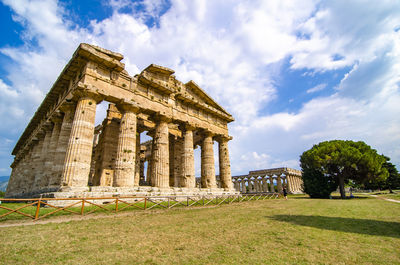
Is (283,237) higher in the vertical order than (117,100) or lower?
lower

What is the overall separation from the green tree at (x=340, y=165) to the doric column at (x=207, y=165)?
16.3 meters

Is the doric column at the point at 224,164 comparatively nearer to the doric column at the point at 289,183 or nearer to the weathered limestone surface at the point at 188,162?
the weathered limestone surface at the point at 188,162

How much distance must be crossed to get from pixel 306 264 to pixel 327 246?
59.9 inches

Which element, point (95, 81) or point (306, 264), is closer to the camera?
point (306, 264)

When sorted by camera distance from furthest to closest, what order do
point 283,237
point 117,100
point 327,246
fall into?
1. point 117,100
2. point 283,237
3. point 327,246

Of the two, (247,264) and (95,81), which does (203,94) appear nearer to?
(95,81)

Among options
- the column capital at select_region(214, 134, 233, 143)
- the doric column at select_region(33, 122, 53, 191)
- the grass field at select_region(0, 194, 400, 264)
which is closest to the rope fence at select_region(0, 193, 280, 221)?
the grass field at select_region(0, 194, 400, 264)

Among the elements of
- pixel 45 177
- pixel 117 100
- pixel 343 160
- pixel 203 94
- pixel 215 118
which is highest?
pixel 203 94

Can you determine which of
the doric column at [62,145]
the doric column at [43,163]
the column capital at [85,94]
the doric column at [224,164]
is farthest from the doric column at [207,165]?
the doric column at [43,163]

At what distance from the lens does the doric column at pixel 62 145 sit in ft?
44.4

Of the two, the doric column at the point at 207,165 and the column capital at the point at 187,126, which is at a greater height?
the column capital at the point at 187,126

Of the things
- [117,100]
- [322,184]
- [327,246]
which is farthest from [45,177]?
[322,184]

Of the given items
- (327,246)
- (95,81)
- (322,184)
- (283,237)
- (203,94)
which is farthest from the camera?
(322,184)

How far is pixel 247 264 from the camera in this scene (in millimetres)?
3650
